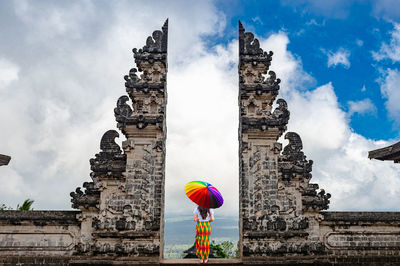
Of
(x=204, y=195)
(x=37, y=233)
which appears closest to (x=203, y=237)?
(x=204, y=195)

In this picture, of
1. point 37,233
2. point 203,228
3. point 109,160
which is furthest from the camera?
point 109,160

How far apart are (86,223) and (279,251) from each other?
5.59 metres

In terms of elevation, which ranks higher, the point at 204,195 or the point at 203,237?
the point at 204,195

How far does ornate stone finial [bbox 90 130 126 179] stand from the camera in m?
10.3

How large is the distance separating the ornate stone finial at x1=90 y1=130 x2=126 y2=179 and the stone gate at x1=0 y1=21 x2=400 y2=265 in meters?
0.03

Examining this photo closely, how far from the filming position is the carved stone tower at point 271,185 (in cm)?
Result: 1007

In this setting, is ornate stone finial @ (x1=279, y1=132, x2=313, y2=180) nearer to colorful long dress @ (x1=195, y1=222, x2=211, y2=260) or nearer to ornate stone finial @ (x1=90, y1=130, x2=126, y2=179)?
colorful long dress @ (x1=195, y1=222, x2=211, y2=260)

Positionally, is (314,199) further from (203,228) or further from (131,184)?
(131,184)

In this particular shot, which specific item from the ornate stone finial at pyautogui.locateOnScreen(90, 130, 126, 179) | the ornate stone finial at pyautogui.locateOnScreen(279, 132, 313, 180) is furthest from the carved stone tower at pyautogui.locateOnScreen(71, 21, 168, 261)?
the ornate stone finial at pyautogui.locateOnScreen(279, 132, 313, 180)

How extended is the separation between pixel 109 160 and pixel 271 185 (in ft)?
16.1

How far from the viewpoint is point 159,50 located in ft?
37.8

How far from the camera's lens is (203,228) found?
9.51m

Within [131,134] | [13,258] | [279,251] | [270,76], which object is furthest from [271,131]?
[13,258]

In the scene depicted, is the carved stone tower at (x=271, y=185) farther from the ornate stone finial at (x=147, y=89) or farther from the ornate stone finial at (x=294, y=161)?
the ornate stone finial at (x=147, y=89)
